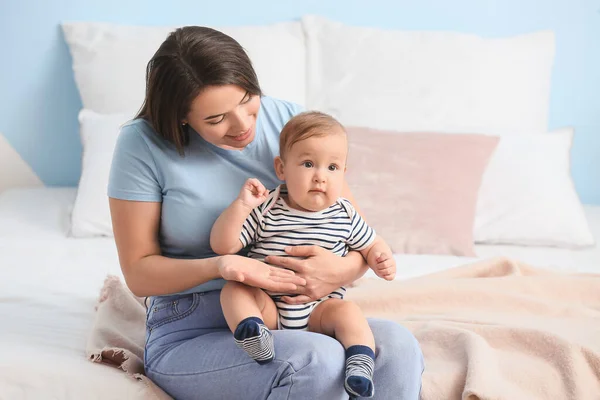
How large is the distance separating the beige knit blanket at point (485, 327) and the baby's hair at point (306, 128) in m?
0.50

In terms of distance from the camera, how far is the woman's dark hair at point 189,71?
135cm

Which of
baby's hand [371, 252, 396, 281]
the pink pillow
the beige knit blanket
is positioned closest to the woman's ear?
baby's hand [371, 252, 396, 281]

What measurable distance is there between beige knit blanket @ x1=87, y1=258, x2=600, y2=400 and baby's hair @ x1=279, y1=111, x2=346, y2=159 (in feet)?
1.65

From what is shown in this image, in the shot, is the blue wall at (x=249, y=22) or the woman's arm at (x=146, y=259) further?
the blue wall at (x=249, y=22)

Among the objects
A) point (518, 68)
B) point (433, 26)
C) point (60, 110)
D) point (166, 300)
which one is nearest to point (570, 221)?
point (518, 68)

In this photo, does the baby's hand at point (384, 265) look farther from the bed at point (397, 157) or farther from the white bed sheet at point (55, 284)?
the white bed sheet at point (55, 284)

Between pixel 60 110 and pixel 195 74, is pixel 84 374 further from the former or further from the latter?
pixel 60 110

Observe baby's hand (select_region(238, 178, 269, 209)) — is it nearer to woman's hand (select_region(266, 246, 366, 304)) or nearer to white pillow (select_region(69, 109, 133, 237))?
woman's hand (select_region(266, 246, 366, 304))

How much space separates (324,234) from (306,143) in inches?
7.2

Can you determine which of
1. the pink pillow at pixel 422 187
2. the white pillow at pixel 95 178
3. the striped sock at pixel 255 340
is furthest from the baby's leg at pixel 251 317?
the white pillow at pixel 95 178

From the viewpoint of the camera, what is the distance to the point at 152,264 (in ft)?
4.65

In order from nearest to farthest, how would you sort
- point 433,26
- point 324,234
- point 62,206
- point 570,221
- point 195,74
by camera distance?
1. point 195,74
2. point 324,234
3. point 570,221
4. point 62,206
5. point 433,26

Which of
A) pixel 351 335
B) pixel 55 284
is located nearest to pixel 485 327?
pixel 351 335

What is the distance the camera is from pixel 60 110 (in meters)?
2.91
